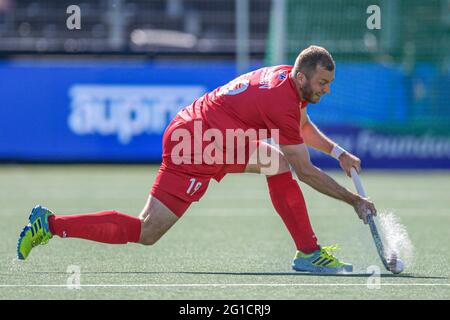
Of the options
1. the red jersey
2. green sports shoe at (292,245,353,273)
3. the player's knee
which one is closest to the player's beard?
the red jersey

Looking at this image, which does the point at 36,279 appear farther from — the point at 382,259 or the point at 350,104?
the point at 350,104

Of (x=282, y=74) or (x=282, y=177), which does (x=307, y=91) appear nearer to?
(x=282, y=74)

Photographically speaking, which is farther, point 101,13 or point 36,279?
point 101,13

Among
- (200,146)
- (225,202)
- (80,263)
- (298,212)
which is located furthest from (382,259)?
(225,202)

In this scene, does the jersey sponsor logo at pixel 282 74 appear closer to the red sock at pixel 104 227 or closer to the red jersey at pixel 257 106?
the red jersey at pixel 257 106

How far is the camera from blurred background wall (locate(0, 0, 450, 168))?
634 inches

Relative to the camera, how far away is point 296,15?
1681 cm

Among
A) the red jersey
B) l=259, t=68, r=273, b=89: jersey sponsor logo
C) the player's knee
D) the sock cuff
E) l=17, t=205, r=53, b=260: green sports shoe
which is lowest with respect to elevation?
l=17, t=205, r=53, b=260: green sports shoe

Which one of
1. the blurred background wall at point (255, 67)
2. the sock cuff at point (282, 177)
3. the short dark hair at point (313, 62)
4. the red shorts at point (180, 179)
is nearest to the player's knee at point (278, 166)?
the sock cuff at point (282, 177)

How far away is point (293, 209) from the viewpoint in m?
6.76

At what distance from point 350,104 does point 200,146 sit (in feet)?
31.6

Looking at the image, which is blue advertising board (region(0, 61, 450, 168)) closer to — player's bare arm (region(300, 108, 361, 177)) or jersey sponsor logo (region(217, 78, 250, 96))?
player's bare arm (region(300, 108, 361, 177))

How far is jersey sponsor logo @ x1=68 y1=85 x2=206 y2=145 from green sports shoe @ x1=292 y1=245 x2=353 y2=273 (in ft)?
31.4

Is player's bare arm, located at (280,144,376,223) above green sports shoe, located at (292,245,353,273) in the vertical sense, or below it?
above
